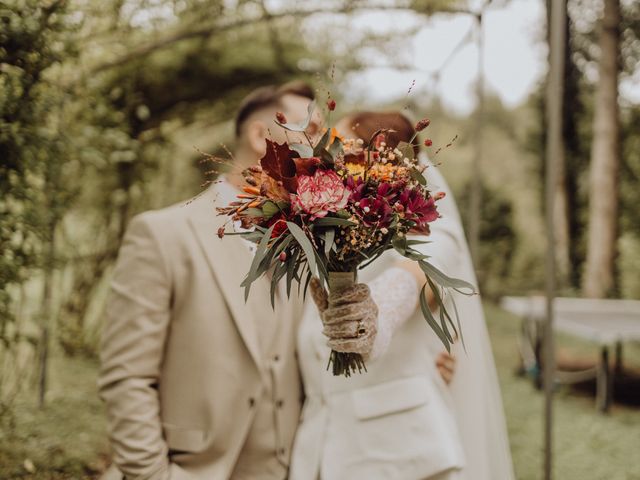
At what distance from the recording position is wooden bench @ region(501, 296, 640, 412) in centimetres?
523

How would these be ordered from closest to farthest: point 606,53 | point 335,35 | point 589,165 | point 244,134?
point 244,134 < point 335,35 < point 606,53 < point 589,165

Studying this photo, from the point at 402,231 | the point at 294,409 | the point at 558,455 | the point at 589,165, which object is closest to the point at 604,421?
the point at 558,455

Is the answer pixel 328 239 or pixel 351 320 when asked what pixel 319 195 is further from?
pixel 351 320

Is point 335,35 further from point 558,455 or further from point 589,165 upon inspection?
point 589,165

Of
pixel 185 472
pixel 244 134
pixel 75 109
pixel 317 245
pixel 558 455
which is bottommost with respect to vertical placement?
pixel 558 455

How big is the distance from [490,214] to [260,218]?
44.4 feet

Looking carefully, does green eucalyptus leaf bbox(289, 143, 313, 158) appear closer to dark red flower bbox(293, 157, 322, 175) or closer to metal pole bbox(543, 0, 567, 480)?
dark red flower bbox(293, 157, 322, 175)

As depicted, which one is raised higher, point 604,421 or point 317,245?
point 317,245

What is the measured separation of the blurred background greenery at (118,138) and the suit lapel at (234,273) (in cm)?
31

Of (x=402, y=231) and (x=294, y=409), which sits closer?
(x=402, y=231)

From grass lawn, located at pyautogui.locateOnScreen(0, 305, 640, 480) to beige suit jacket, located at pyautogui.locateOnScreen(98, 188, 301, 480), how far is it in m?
0.60

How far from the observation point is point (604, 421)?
5.12m

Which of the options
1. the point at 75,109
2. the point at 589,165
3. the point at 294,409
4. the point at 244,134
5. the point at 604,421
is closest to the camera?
the point at 294,409

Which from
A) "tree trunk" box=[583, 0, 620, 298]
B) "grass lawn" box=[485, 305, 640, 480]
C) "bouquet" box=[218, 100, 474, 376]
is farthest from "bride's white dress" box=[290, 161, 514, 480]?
"tree trunk" box=[583, 0, 620, 298]
